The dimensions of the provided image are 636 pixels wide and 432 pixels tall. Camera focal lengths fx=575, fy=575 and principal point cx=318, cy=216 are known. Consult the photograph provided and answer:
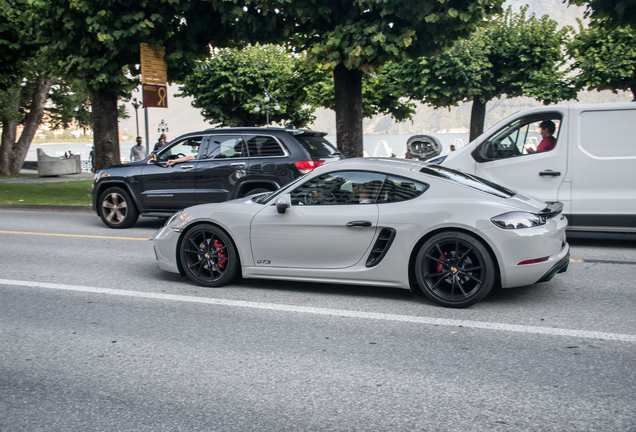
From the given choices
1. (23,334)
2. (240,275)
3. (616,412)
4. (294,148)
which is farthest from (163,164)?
(616,412)

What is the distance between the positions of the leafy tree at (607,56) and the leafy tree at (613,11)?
19.5m

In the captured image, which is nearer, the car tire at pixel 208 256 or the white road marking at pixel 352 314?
the white road marking at pixel 352 314

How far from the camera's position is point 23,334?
464 cm

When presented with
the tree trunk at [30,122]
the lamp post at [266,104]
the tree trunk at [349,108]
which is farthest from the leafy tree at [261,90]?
the tree trunk at [349,108]

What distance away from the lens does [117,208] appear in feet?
36.0

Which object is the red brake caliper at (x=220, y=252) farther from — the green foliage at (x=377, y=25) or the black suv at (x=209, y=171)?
the green foliage at (x=377, y=25)

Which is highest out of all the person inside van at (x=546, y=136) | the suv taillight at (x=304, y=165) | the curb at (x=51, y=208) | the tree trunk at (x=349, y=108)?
the tree trunk at (x=349, y=108)

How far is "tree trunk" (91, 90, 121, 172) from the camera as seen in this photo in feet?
51.8

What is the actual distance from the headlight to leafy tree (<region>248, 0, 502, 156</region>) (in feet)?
27.1

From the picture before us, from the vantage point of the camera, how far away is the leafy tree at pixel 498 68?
121 ft

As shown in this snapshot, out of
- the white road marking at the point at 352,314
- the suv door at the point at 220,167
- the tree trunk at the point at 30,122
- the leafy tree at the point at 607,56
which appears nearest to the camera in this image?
the white road marking at the point at 352,314

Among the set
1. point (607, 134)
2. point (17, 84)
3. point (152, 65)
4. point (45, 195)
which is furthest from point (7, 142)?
point (607, 134)

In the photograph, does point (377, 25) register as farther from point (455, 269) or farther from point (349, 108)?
point (455, 269)

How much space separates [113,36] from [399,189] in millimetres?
11037
